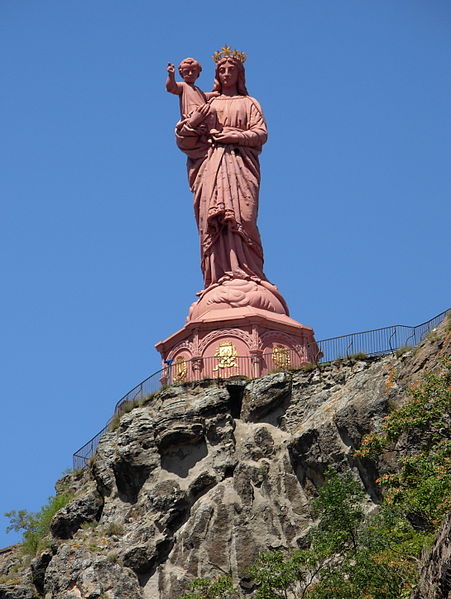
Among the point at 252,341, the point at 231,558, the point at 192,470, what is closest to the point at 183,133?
the point at 252,341

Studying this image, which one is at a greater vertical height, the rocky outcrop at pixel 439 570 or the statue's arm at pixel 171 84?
the statue's arm at pixel 171 84

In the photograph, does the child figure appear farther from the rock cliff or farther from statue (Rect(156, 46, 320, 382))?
the rock cliff

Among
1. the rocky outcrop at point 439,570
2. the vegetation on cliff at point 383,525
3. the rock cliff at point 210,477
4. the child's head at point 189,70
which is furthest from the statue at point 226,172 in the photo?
the rocky outcrop at point 439,570

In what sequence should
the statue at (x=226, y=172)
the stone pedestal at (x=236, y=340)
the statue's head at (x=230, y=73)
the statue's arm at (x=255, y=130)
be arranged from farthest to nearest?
1. the statue's head at (x=230, y=73)
2. the statue's arm at (x=255, y=130)
3. the statue at (x=226, y=172)
4. the stone pedestal at (x=236, y=340)

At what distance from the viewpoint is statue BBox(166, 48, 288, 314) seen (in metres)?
43.0

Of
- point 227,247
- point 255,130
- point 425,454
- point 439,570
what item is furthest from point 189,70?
point 439,570

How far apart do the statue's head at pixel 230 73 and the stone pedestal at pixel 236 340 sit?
7.30m

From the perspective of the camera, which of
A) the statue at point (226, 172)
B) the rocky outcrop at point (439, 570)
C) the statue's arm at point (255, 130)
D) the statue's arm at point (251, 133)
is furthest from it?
the statue's arm at point (255, 130)

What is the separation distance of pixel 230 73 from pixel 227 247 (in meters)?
6.13

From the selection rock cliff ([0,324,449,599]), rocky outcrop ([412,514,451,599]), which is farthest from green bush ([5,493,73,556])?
rocky outcrop ([412,514,451,599])

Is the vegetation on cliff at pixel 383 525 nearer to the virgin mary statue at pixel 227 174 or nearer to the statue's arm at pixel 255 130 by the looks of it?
the virgin mary statue at pixel 227 174

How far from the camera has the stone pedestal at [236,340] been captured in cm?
4056

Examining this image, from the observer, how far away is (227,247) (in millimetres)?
43406

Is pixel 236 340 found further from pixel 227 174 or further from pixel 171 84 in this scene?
pixel 171 84
